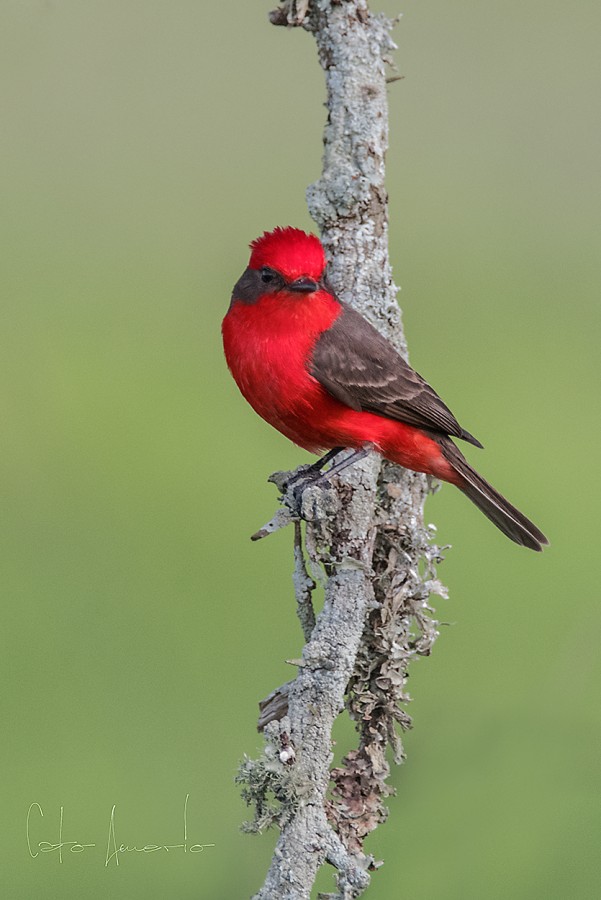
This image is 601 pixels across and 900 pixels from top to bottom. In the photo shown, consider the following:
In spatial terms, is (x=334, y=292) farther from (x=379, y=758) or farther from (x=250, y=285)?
(x=379, y=758)

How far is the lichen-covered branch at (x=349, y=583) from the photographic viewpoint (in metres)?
2.49

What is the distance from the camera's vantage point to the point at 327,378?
3521 mm

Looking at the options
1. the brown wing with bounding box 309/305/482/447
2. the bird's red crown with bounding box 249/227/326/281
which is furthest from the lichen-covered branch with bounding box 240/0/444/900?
the bird's red crown with bounding box 249/227/326/281

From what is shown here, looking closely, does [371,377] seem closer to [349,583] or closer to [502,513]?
[502,513]

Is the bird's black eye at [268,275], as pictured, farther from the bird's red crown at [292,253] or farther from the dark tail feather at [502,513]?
the dark tail feather at [502,513]

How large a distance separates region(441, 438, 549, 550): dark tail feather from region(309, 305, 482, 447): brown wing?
0.12m

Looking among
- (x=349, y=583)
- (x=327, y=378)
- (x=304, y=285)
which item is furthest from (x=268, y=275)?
(x=349, y=583)

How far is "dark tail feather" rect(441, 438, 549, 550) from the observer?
3.69m

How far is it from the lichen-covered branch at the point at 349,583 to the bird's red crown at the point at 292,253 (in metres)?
0.17

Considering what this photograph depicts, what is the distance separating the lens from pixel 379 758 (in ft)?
9.59

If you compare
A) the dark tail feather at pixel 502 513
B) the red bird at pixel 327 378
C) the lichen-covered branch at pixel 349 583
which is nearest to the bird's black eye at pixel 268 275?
the red bird at pixel 327 378

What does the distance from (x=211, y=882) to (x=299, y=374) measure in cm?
142

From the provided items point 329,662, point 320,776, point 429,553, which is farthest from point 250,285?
point 320,776

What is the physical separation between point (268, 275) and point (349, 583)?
1.00 m
